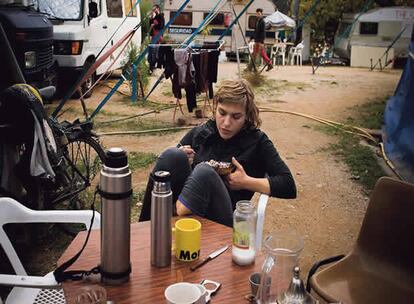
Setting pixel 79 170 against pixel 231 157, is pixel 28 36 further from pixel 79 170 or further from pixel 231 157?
pixel 231 157

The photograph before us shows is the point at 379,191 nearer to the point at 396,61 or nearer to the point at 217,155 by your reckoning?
the point at 217,155

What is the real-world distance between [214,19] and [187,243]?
15.1m

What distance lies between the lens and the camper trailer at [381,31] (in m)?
15.2

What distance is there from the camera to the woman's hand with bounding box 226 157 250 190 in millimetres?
2238

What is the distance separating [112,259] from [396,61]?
15192 millimetres

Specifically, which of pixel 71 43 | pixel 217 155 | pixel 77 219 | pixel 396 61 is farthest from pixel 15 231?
pixel 396 61

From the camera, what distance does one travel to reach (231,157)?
2379 millimetres

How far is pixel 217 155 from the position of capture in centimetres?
240

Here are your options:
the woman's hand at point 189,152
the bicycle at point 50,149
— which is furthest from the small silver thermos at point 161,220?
the bicycle at point 50,149

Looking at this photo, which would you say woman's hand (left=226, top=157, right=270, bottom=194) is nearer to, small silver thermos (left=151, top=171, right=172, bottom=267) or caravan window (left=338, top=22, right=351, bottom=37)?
small silver thermos (left=151, top=171, right=172, bottom=267)

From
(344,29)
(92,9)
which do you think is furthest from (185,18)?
(92,9)

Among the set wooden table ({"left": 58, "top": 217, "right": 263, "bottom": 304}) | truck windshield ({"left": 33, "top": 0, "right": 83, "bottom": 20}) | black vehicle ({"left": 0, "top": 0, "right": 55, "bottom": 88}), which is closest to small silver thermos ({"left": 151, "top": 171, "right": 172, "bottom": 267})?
wooden table ({"left": 58, "top": 217, "right": 263, "bottom": 304})

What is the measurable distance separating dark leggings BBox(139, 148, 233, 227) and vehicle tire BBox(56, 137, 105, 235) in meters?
0.97

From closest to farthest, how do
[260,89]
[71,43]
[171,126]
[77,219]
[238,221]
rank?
1. [238,221]
2. [77,219]
3. [171,126]
4. [71,43]
5. [260,89]
